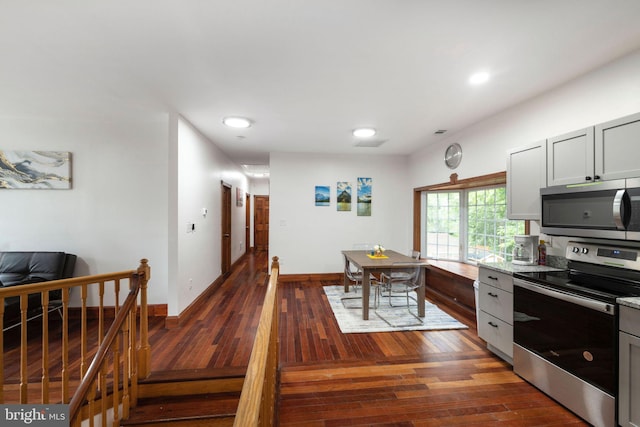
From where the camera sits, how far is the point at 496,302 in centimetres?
246

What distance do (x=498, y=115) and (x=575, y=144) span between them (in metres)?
1.24

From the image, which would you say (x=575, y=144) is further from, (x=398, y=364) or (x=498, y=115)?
(x=398, y=364)

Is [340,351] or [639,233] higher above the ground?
[639,233]

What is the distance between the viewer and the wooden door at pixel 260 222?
954 centimetres

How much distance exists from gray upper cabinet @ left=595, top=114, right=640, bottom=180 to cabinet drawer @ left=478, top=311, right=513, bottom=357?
1.44m

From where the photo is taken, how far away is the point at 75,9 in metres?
1.54

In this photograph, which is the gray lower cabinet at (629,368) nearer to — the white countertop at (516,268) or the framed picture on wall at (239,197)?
the white countertop at (516,268)

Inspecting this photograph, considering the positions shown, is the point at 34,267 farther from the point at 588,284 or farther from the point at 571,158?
the point at 571,158

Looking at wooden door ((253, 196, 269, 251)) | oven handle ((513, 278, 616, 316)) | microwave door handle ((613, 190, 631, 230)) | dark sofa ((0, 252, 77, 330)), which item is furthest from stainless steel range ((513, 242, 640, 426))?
wooden door ((253, 196, 269, 251))

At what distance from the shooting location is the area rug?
3160 mm

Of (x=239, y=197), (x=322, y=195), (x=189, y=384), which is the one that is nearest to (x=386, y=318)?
(x=189, y=384)

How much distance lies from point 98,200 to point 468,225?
5543 millimetres

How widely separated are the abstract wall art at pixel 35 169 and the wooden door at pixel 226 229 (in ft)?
7.29

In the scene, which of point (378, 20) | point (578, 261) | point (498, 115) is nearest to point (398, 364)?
point (578, 261)
